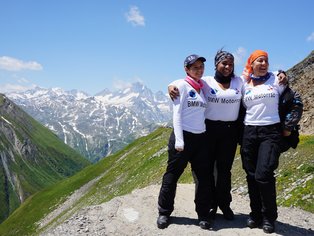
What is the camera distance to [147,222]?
1320 cm

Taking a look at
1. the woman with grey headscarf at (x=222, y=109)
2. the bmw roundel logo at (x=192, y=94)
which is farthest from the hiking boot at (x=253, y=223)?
the bmw roundel logo at (x=192, y=94)

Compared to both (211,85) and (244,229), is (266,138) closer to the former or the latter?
(211,85)

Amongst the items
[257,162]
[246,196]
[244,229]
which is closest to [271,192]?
[257,162]

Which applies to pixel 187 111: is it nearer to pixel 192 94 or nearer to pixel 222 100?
pixel 192 94

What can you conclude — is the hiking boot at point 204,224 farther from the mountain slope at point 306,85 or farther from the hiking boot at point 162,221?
the mountain slope at point 306,85

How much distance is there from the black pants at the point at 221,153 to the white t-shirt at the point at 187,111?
1.85ft

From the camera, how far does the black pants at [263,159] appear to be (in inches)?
448

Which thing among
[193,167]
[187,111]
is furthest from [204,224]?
[187,111]

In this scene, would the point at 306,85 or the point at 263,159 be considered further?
the point at 306,85

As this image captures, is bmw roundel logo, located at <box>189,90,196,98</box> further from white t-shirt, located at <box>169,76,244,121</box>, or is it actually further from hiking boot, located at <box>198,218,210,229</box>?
hiking boot, located at <box>198,218,210,229</box>

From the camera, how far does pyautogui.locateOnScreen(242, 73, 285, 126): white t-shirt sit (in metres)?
11.5

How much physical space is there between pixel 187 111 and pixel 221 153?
6.32 ft

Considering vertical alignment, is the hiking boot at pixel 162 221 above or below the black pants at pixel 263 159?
below

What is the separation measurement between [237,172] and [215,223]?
1354cm
